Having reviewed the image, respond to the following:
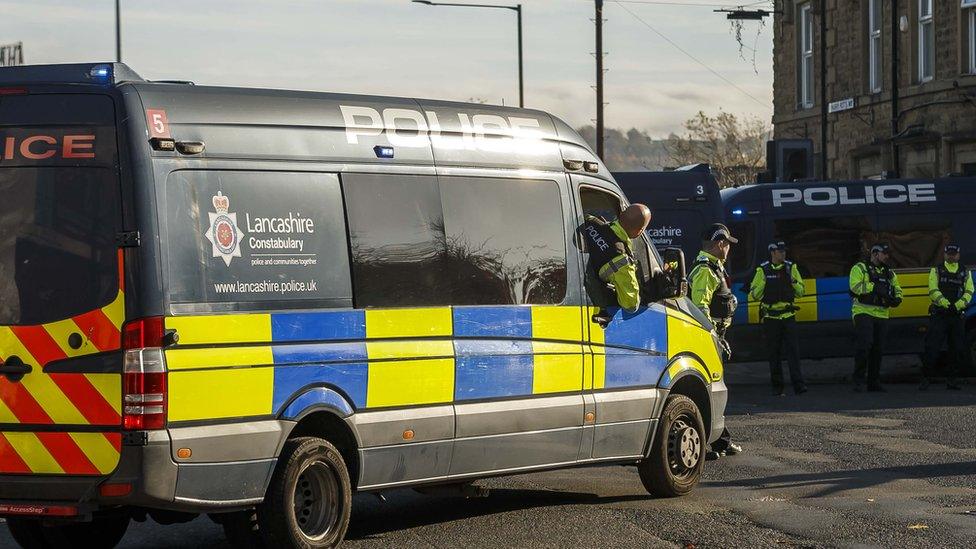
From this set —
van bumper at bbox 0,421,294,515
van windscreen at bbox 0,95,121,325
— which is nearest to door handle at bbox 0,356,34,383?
van windscreen at bbox 0,95,121,325

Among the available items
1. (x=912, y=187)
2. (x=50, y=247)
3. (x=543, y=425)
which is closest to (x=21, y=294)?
(x=50, y=247)

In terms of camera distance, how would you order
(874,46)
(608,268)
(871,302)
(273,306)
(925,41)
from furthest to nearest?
(874,46)
(925,41)
(871,302)
(608,268)
(273,306)

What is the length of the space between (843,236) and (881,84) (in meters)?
14.2

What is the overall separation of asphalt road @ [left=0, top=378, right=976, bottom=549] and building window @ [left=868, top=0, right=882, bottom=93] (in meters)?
21.2

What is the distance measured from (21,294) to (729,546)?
3.86m

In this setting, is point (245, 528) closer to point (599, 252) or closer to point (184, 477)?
point (184, 477)

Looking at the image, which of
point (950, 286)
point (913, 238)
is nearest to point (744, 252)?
point (913, 238)

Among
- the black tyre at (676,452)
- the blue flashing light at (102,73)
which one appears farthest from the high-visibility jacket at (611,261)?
the blue flashing light at (102,73)

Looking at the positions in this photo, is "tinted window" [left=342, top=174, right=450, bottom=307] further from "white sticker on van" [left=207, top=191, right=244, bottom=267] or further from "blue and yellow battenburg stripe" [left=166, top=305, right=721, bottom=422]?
"white sticker on van" [left=207, top=191, right=244, bottom=267]

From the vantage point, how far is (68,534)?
27.8ft

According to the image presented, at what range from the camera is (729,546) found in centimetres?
852

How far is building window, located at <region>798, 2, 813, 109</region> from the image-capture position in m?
38.0

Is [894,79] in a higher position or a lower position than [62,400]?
higher

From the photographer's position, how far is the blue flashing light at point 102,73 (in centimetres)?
740
